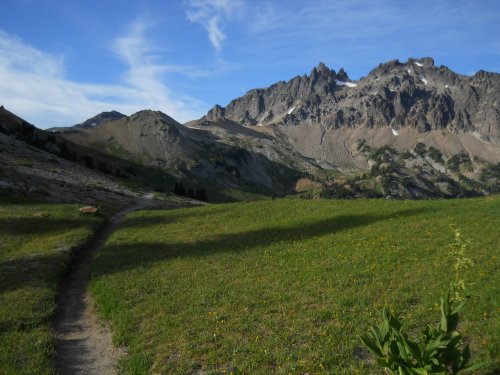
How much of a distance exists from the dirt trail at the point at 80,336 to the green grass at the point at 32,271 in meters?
0.53

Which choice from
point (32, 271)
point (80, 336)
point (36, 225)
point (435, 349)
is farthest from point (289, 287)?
point (36, 225)

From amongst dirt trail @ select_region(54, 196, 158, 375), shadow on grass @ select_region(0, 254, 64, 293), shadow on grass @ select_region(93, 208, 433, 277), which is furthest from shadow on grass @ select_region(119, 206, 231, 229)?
dirt trail @ select_region(54, 196, 158, 375)

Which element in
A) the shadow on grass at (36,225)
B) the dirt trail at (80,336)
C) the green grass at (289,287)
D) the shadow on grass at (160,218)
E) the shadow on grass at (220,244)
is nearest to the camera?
the green grass at (289,287)

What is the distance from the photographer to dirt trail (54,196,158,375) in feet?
50.1

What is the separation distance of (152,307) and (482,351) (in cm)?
1407

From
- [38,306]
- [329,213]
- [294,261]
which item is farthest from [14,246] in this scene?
[329,213]

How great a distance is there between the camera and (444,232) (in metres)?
29.3

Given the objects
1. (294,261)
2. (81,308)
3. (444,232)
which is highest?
(444,232)

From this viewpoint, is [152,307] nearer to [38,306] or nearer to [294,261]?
[38,306]

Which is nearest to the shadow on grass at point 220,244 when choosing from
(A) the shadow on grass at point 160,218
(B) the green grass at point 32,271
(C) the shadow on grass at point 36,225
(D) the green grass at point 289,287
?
(D) the green grass at point 289,287

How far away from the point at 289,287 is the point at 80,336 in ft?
34.0

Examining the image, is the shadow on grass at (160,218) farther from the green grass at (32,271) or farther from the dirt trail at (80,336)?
the dirt trail at (80,336)

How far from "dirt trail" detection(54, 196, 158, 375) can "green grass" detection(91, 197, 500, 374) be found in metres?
0.66

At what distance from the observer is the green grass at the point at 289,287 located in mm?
14969
